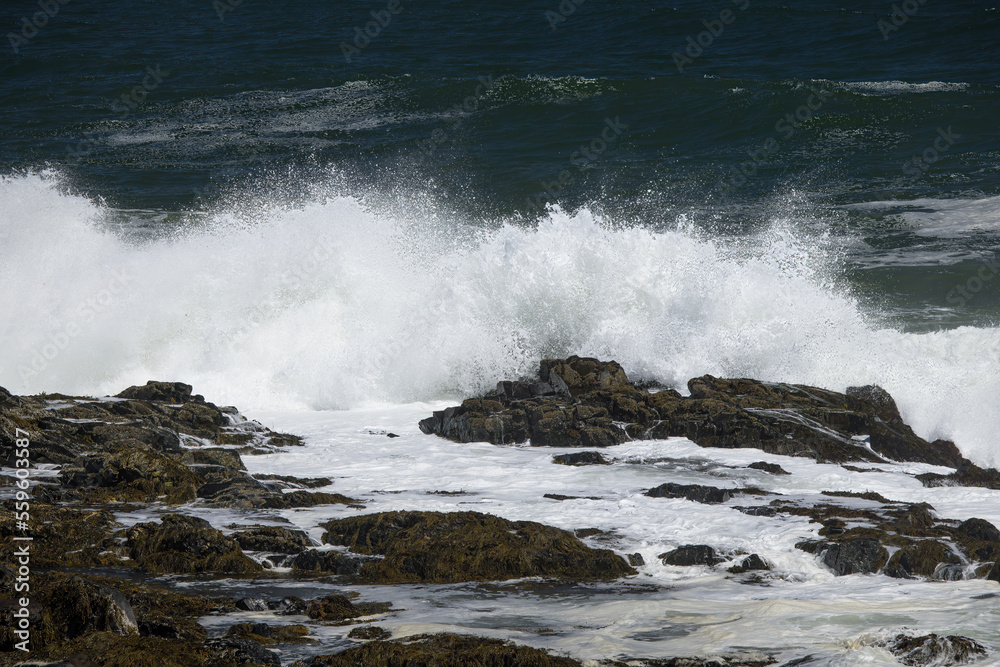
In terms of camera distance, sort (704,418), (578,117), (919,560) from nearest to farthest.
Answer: (919,560) < (704,418) < (578,117)

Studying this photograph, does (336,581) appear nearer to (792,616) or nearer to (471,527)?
(471,527)

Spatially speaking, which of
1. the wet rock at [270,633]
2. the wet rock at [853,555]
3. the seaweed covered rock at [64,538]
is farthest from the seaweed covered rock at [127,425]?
the wet rock at [853,555]

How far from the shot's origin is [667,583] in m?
5.84

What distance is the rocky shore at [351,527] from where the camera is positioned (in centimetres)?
428

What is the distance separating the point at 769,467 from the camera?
28.8 ft

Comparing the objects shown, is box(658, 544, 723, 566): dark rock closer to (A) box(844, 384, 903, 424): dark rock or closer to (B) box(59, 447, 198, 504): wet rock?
(B) box(59, 447, 198, 504): wet rock

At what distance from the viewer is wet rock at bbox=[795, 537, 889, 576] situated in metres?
6.05

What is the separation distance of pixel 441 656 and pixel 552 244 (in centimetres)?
1087

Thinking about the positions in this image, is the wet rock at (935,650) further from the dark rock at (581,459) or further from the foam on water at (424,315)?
the foam on water at (424,315)

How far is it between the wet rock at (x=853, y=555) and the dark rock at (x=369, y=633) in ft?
10.2

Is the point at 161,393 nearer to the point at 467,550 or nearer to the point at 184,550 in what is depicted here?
the point at 184,550

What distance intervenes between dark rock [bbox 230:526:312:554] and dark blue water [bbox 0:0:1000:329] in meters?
11.3

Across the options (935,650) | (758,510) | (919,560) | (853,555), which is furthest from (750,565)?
(935,650)

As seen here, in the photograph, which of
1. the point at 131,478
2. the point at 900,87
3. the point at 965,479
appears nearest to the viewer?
the point at 131,478
